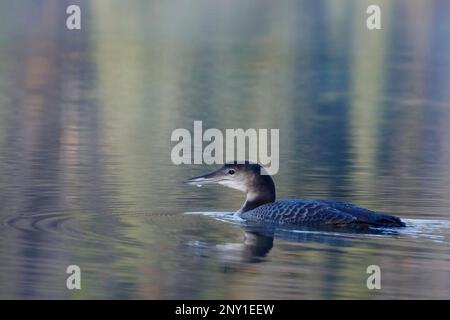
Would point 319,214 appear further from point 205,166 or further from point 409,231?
point 205,166

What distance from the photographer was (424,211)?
12766 mm

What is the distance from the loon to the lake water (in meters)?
0.22

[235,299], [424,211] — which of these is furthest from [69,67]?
[235,299]

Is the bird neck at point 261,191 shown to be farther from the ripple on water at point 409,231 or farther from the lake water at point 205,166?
the ripple on water at point 409,231

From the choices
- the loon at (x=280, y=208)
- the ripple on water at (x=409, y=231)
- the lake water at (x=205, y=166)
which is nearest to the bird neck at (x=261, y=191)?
the loon at (x=280, y=208)

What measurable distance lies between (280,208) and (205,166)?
3.74 m

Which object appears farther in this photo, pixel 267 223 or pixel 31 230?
pixel 267 223

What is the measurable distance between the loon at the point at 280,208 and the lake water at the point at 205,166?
220 millimetres

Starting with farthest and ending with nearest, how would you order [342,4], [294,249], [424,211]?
[342,4] → [424,211] → [294,249]

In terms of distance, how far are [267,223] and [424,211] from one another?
1458 mm

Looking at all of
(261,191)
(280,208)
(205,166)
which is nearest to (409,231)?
(280,208)

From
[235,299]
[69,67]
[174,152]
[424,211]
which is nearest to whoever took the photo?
[235,299]

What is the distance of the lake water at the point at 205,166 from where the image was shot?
392 inches

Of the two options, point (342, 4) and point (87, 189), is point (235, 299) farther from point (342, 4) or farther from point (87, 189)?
point (342, 4)
